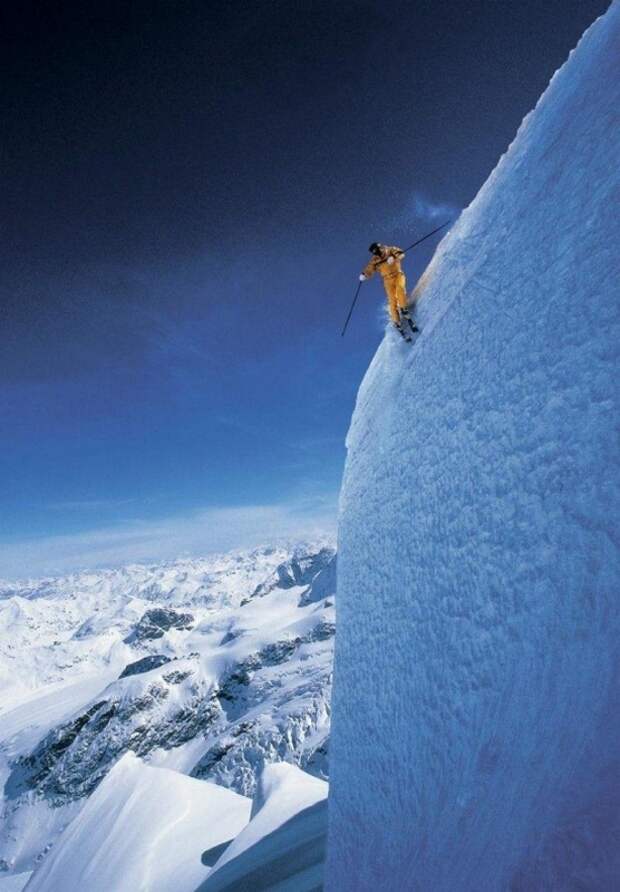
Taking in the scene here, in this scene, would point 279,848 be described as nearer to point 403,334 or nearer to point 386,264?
point 403,334

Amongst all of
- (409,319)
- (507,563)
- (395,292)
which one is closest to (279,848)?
(507,563)

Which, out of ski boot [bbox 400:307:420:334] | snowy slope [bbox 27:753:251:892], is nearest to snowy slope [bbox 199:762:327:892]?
snowy slope [bbox 27:753:251:892]

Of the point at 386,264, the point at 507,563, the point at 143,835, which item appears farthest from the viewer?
the point at 143,835

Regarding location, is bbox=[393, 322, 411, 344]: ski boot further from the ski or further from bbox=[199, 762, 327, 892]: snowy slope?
bbox=[199, 762, 327, 892]: snowy slope

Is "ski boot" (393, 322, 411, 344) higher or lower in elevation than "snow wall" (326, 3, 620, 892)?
higher

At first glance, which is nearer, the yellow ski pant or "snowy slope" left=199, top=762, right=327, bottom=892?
the yellow ski pant

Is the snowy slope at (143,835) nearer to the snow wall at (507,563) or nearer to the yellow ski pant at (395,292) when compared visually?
the snow wall at (507,563)
